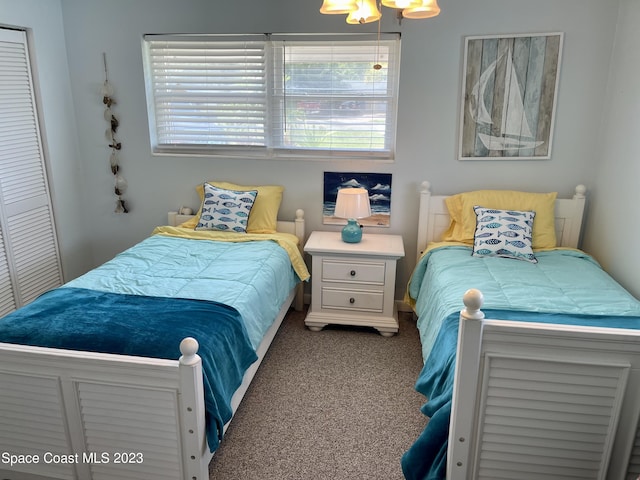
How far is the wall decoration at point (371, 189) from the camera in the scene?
3.55m

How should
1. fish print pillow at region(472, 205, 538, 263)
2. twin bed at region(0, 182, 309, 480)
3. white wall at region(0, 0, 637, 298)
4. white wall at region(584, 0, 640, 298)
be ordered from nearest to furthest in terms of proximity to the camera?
twin bed at region(0, 182, 309, 480), white wall at region(584, 0, 640, 298), fish print pillow at region(472, 205, 538, 263), white wall at region(0, 0, 637, 298)

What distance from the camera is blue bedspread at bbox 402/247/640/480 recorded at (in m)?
1.84

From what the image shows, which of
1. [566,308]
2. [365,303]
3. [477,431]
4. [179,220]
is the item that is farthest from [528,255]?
[179,220]

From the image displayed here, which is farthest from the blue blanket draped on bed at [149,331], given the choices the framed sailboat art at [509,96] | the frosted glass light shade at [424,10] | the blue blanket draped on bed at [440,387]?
the framed sailboat art at [509,96]

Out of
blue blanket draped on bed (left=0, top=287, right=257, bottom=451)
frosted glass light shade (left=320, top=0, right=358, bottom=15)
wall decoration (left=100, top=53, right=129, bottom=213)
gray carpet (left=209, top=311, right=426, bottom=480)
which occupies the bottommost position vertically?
gray carpet (left=209, top=311, right=426, bottom=480)

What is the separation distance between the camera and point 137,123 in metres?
3.71

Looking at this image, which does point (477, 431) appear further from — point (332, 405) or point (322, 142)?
point (322, 142)

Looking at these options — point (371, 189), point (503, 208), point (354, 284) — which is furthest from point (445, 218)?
point (354, 284)

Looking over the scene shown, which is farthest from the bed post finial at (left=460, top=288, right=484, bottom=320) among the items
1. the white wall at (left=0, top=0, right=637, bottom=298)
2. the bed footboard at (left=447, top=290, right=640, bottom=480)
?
the white wall at (left=0, top=0, right=637, bottom=298)

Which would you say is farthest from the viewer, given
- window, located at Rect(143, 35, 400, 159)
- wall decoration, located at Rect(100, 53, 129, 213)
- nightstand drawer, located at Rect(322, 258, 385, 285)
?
wall decoration, located at Rect(100, 53, 129, 213)

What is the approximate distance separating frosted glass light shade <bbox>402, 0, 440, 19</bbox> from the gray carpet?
6.04 ft

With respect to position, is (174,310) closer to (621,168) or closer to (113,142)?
(113,142)

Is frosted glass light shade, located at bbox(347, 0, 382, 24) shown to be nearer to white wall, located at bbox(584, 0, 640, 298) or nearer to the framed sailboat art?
the framed sailboat art

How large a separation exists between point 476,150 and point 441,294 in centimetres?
129
